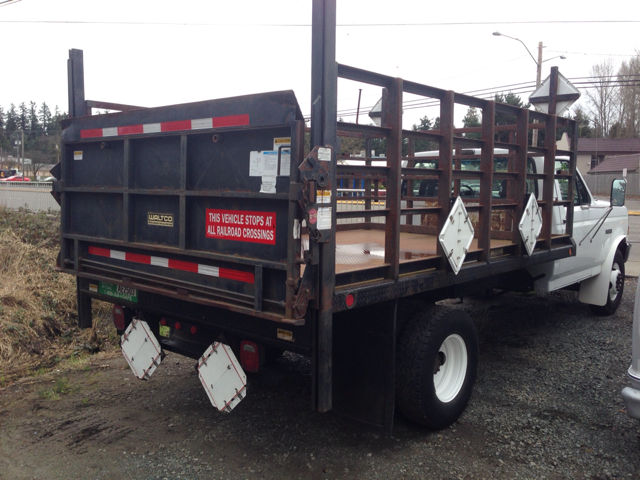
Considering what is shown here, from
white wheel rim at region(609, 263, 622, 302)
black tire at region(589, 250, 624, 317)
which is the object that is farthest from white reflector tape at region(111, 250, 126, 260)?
white wheel rim at region(609, 263, 622, 302)

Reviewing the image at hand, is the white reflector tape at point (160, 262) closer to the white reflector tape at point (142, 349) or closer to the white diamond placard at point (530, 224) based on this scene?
the white reflector tape at point (142, 349)

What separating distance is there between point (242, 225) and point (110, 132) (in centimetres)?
148

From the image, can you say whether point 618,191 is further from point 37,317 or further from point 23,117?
point 23,117

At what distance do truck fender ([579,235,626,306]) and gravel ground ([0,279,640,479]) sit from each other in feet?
4.74

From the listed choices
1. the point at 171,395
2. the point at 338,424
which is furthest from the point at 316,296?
the point at 171,395

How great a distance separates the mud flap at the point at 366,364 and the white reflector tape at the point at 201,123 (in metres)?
1.47

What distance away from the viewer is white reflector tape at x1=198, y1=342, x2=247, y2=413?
345 cm

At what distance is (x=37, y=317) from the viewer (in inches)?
264

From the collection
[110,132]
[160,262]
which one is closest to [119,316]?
[160,262]

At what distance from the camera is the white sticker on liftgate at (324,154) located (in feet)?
9.33

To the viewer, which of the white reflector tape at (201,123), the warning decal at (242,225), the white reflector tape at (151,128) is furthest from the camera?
the white reflector tape at (151,128)

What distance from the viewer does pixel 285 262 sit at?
297 cm

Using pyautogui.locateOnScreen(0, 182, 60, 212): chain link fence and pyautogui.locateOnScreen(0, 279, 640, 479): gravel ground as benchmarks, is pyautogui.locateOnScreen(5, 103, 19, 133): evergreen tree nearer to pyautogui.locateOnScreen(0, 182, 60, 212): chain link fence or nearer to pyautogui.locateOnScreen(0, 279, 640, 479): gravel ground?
pyautogui.locateOnScreen(0, 182, 60, 212): chain link fence

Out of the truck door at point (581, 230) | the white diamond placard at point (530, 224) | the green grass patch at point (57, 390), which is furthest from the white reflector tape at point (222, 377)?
the truck door at point (581, 230)
